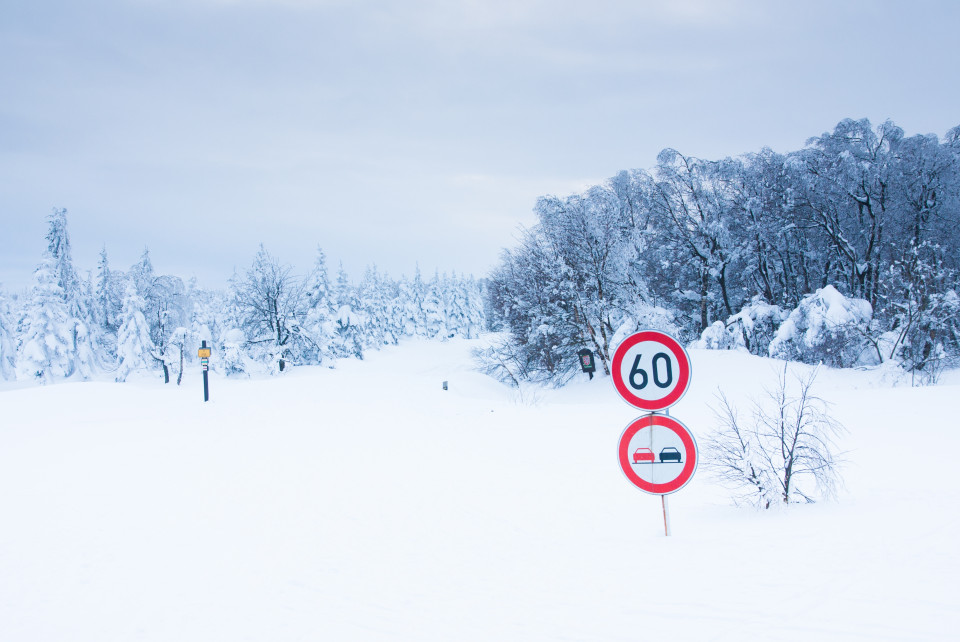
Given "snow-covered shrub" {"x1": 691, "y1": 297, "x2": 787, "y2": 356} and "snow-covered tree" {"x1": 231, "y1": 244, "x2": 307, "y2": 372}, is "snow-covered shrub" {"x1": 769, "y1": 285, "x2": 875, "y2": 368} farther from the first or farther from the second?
"snow-covered tree" {"x1": 231, "y1": 244, "x2": 307, "y2": 372}

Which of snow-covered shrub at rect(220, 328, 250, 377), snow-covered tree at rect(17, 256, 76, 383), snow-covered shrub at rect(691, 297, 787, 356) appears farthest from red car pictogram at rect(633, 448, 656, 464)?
snow-covered tree at rect(17, 256, 76, 383)

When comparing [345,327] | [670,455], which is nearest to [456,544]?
[670,455]

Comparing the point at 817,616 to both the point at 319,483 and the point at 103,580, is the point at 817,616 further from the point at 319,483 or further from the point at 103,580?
the point at 319,483

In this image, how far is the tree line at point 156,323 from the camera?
41750 millimetres

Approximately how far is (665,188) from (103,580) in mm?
30664

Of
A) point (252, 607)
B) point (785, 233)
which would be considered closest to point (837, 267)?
point (785, 233)

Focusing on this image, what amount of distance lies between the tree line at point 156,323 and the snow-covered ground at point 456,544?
3072 centimetres

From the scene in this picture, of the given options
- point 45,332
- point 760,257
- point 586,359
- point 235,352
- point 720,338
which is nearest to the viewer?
point 586,359

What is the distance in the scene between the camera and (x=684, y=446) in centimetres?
463

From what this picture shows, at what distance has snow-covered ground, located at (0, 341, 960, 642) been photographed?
3.78 m

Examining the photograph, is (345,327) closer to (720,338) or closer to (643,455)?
(720,338)

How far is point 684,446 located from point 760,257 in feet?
96.7

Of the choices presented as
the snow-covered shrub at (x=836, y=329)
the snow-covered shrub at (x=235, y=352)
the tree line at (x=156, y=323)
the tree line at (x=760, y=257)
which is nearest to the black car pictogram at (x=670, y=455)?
the tree line at (x=760, y=257)

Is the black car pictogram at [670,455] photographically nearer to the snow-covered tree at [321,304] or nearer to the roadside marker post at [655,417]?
the roadside marker post at [655,417]
